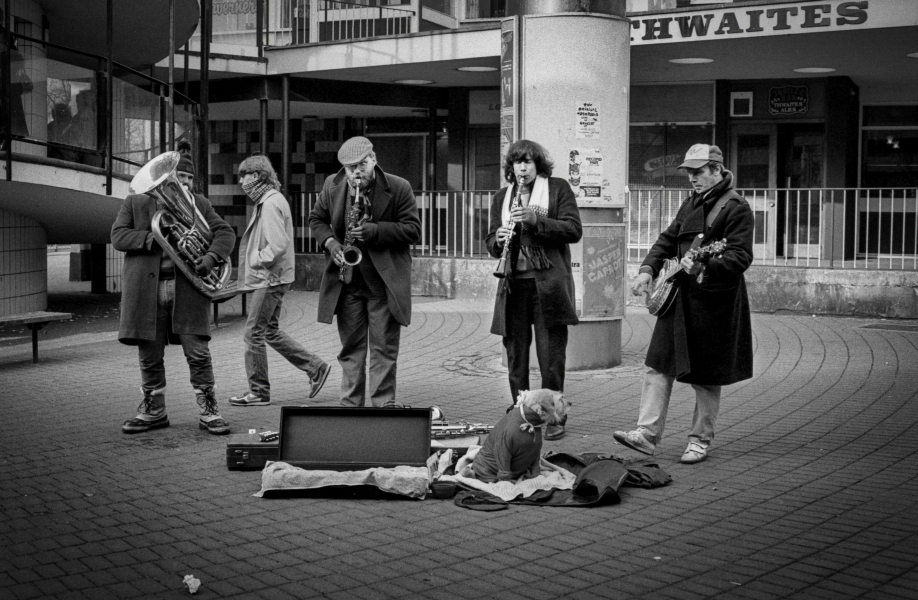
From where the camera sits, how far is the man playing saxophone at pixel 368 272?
742 centimetres

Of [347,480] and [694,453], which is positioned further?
[694,453]

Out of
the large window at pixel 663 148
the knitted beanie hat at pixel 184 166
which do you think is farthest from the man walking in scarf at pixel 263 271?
the large window at pixel 663 148

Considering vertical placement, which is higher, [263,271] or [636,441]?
[263,271]

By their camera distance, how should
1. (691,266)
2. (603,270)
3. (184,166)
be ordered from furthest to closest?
(603,270) → (184,166) → (691,266)

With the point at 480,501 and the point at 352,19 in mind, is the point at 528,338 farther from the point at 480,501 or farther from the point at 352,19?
the point at 352,19

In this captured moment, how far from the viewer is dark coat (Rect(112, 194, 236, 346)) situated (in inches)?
291

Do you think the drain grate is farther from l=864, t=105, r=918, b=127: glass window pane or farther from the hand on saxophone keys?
the hand on saxophone keys

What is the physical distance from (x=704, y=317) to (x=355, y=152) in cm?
251

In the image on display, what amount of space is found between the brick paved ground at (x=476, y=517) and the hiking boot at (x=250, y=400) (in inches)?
7.2

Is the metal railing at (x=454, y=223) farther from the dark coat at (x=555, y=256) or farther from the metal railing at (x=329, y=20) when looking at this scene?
the dark coat at (x=555, y=256)

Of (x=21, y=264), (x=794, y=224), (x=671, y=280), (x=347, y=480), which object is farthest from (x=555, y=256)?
(x=794, y=224)

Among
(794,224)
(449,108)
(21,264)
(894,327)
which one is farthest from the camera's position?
(449,108)

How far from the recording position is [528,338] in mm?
7469

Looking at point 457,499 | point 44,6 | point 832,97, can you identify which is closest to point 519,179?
point 457,499
